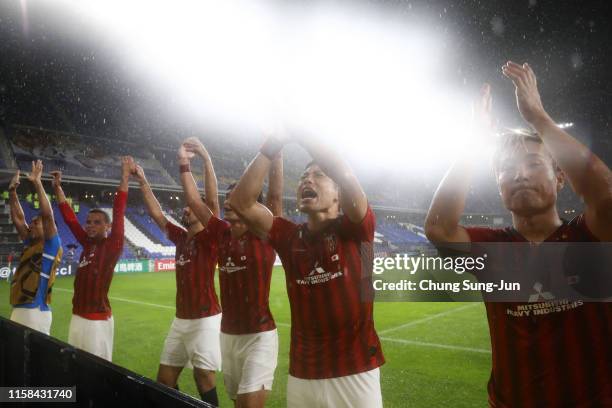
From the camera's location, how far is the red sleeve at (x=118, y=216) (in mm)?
4570

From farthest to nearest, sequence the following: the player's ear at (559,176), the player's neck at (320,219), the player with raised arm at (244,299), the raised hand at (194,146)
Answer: the raised hand at (194,146) → the player with raised arm at (244,299) → the player's neck at (320,219) → the player's ear at (559,176)

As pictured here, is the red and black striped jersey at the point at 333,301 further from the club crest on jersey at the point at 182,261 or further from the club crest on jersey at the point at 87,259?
the club crest on jersey at the point at 87,259

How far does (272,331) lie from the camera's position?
371 cm

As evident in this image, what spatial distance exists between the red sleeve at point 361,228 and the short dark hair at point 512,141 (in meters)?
0.86

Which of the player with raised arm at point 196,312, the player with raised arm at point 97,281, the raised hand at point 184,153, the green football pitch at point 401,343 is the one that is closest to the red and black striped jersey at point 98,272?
the player with raised arm at point 97,281

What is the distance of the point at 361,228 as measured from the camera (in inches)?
100

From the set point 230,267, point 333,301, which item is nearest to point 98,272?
point 230,267

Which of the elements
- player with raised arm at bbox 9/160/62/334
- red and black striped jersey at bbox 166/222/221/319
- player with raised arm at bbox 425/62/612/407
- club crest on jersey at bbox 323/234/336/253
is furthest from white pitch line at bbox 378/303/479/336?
player with raised arm at bbox 425/62/612/407

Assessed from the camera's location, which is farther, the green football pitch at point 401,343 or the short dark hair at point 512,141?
the green football pitch at point 401,343

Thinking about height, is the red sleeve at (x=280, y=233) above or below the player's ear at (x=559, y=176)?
below

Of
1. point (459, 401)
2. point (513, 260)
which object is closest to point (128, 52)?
point (459, 401)

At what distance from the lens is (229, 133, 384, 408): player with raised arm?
7.91 feet

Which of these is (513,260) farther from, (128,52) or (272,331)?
(128,52)

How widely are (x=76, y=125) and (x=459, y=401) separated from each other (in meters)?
35.4
